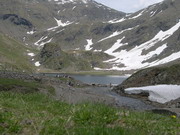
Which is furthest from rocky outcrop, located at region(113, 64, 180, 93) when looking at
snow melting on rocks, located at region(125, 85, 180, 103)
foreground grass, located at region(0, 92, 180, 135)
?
foreground grass, located at region(0, 92, 180, 135)

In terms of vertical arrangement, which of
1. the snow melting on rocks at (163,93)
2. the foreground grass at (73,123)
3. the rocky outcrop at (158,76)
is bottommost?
the foreground grass at (73,123)

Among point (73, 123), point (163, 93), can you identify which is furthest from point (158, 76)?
point (73, 123)

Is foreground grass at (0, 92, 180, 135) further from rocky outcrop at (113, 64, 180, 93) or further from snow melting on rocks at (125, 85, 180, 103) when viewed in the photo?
rocky outcrop at (113, 64, 180, 93)

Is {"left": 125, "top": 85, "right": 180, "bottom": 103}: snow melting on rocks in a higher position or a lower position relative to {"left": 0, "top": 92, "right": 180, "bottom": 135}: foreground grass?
higher

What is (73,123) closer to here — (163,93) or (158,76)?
(163,93)

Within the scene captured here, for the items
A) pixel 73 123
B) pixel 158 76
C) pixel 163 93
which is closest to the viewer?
pixel 73 123

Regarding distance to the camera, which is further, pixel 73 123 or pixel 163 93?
pixel 163 93

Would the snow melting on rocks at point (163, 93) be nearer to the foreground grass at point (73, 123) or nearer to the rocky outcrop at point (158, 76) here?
Result: the rocky outcrop at point (158, 76)

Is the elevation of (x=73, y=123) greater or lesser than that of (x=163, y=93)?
lesser

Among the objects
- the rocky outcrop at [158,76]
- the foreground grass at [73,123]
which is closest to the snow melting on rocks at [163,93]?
the rocky outcrop at [158,76]

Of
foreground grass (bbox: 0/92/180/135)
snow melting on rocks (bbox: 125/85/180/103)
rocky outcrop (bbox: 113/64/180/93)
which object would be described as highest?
rocky outcrop (bbox: 113/64/180/93)

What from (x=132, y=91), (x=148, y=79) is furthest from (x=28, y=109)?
(x=148, y=79)

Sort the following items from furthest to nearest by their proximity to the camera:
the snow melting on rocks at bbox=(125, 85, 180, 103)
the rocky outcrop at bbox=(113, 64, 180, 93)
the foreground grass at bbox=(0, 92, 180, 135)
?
the rocky outcrop at bbox=(113, 64, 180, 93)
the snow melting on rocks at bbox=(125, 85, 180, 103)
the foreground grass at bbox=(0, 92, 180, 135)

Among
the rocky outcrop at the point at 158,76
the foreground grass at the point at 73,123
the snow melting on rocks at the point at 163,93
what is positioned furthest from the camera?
the rocky outcrop at the point at 158,76
